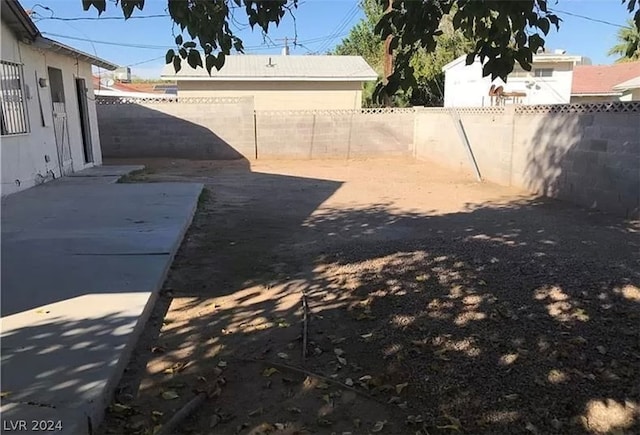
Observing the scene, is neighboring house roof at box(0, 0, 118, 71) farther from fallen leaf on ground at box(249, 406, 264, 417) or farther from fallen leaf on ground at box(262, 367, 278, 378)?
fallen leaf on ground at box(249, 406, 264, 417)

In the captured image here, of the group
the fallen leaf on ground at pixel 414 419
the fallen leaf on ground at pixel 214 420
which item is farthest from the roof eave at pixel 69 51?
the fallen leaf on ground at pixel 414 419

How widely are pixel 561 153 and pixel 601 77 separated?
22.1m

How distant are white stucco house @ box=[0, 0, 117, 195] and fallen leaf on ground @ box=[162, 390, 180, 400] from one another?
20.4 ft

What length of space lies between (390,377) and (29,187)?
7813 mm

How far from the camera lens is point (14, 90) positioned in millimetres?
8539

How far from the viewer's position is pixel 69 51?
10586 mm

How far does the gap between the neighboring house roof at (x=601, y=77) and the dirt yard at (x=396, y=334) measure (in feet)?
74.5

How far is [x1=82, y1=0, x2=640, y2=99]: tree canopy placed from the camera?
81.8 inches

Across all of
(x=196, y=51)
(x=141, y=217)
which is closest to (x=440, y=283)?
(x=196, y=51)

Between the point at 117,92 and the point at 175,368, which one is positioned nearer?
the point at 175,368

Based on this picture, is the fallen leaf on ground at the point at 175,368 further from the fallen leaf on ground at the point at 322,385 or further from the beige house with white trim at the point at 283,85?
the beige house with white trim at the point at 283,85

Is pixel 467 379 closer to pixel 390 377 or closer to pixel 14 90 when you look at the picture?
pixel 390 377

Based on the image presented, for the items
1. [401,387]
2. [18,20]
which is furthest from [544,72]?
[401,387]

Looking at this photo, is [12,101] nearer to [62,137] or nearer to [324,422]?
[62,137]
